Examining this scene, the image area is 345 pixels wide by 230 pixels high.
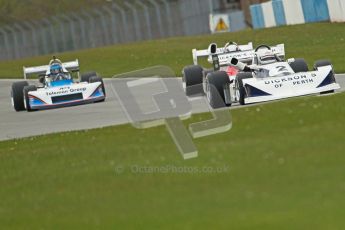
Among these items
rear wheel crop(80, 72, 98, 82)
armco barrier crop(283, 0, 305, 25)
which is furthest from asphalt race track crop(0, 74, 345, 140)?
armco barrier crop(283, 0, 305, 25)

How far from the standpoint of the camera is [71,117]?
20281mm

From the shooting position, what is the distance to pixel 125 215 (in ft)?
28.8

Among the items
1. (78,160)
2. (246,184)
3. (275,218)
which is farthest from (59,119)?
(275,218)

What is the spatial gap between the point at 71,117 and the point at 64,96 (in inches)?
104

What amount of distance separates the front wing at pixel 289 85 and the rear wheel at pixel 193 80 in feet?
12.5

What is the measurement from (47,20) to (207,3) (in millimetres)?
11494

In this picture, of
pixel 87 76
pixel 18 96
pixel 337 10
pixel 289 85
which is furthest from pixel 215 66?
pixel 337 10

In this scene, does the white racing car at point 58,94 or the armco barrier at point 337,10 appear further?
the armco barrier at point 337,10

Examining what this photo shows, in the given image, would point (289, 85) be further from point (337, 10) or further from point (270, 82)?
→ point (337, 10)

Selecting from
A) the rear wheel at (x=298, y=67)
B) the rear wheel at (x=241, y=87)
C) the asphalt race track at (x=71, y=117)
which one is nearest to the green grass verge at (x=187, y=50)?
the asphalt race track at (x=71, y=117)

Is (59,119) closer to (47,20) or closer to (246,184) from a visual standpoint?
(246,184)

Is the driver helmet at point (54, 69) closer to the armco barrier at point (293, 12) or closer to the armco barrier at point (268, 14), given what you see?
the armco barrier at point (293, 12)

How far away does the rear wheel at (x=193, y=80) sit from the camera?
69.5ft

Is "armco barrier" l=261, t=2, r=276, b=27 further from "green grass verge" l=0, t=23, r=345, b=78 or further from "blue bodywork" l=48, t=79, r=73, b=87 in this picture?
"blue bodywork" l=48, t=79, r=73, b=87
